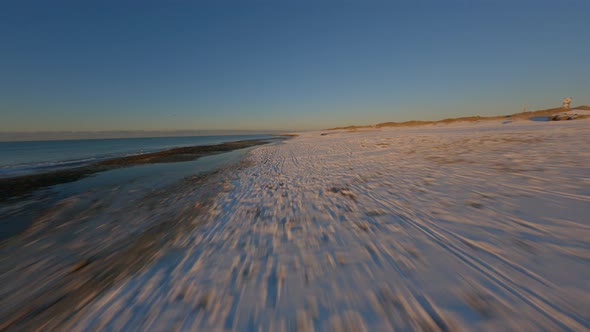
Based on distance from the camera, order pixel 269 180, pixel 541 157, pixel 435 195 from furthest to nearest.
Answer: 1. pixel 269 180
2. pixel 541 157
3. pixel 435 195

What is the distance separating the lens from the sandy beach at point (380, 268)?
1967 mm

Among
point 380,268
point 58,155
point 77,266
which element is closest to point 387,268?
point 380,268

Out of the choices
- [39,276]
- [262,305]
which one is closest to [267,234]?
[262,305]

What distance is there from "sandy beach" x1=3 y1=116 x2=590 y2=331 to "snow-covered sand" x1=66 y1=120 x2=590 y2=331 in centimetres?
2

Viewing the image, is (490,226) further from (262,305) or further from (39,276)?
(39,276)

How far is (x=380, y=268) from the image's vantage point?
264 centimetres

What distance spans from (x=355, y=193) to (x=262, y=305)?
4330mm

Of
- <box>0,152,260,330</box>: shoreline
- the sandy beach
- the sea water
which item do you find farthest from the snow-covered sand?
the sea water

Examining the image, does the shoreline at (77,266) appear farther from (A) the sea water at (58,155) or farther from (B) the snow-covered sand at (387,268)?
(A) the sea water at (58,155)

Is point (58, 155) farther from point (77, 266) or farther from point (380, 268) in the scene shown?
point (380, 268)

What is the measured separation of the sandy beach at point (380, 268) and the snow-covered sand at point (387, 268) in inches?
0.6

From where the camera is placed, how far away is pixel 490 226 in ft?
10.6

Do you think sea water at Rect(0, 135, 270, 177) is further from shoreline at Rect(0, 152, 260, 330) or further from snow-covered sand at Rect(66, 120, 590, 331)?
snow-covered sand at Rect(66, 120, 590, 331)

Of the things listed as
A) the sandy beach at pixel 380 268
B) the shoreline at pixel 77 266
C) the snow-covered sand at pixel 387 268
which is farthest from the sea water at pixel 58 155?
the snow-covered sand at pixel 387 268
